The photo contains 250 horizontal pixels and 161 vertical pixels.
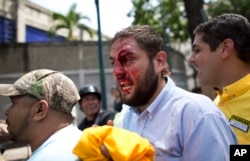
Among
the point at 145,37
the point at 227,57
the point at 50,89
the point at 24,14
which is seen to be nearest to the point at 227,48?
the point at 227,57

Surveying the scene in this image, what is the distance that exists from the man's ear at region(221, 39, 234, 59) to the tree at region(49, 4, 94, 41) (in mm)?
20908

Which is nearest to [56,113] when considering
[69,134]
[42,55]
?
[69,134]

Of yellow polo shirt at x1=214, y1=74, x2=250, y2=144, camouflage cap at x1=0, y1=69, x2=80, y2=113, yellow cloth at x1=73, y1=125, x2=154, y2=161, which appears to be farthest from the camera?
yellow polo shirt at x1=214, y1=74, x2=250, y2=144

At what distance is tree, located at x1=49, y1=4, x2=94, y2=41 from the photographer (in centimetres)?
2320

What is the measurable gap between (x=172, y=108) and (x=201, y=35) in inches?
29.6

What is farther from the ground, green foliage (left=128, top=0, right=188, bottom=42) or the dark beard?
green foliage (left=128, top=0, right=188, bottom=42)

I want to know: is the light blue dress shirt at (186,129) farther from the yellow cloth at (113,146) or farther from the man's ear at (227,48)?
the man's ear at (227,48)

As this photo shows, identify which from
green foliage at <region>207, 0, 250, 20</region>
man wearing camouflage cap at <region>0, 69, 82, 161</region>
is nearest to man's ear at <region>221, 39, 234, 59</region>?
man wearing camouflage cap at <region>0, 69, 82, 161</region>

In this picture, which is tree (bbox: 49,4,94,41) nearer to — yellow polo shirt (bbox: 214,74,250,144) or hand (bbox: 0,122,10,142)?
hand (bbox: 0,122,10,142)

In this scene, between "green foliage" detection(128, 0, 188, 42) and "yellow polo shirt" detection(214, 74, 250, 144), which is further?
"green foliage" detection(128, 0, 188, 42)

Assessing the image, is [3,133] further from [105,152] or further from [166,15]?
[166,15]

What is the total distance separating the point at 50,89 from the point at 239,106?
1.17 meters

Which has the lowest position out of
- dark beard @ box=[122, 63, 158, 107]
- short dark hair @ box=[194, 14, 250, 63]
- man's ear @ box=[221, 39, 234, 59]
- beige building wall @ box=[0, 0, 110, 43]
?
dark beard @ box=[122, 63, 158, 107]

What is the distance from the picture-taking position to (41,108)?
1992 millimetres
